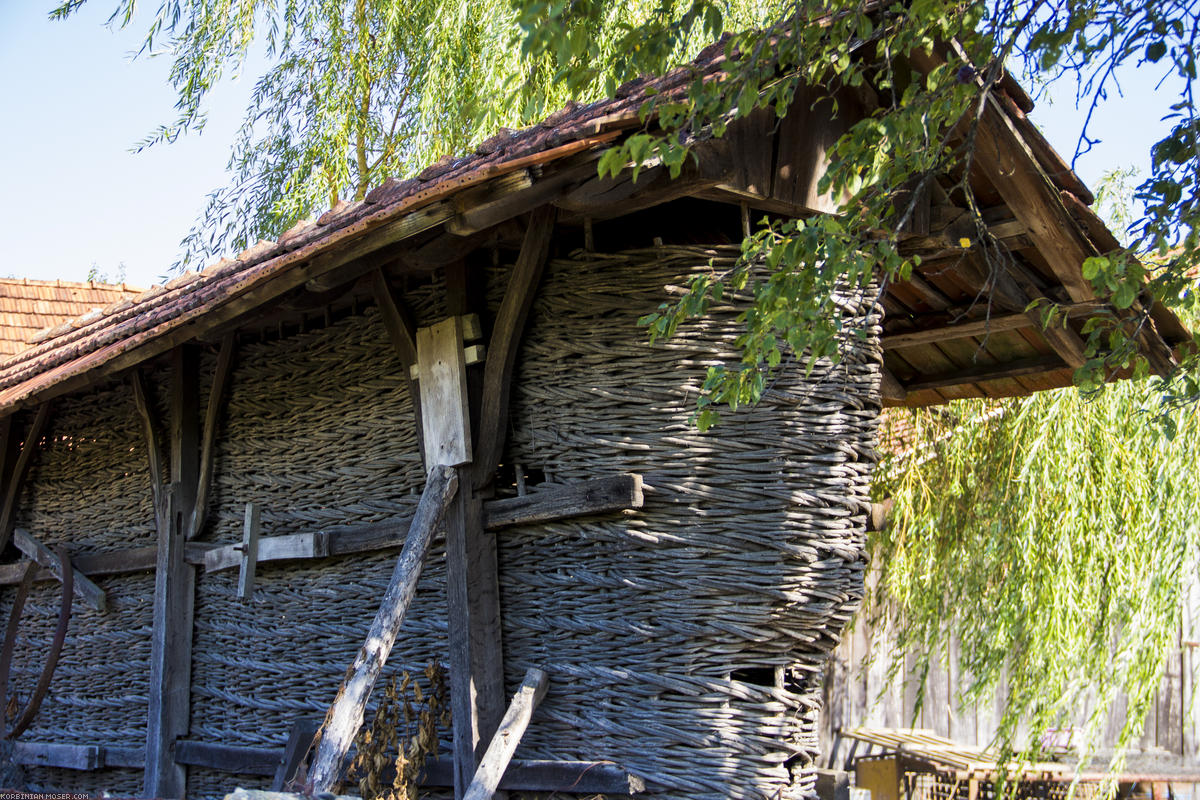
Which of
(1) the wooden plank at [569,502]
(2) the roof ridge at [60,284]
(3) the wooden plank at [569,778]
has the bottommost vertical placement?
(3) the wooden plank at [569,778]

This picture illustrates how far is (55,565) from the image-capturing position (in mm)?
6531

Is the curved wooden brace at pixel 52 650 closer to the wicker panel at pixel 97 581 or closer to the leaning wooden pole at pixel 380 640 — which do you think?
the wicker panel at pixel 97 581

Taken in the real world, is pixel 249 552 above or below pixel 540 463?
below

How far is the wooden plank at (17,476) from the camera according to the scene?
6.86 metres

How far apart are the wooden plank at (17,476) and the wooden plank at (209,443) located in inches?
65.0

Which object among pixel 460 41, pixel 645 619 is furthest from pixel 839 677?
pixel 645 619

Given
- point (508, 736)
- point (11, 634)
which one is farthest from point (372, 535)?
point (11, 634)

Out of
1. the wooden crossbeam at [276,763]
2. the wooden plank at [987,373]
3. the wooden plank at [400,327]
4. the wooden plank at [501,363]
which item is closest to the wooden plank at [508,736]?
the wooden crossbeam at [276,763]

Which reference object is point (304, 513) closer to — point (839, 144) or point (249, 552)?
point (249, 552)

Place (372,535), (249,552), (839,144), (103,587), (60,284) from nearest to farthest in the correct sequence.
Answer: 1. (839,144)
2. (372,535)
3. (249,552)
4. (103,587)
5. (60,284)

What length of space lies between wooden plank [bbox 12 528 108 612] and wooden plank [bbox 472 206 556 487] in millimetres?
2999

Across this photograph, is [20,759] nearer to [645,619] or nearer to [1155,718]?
[645,619]

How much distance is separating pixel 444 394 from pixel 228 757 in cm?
216

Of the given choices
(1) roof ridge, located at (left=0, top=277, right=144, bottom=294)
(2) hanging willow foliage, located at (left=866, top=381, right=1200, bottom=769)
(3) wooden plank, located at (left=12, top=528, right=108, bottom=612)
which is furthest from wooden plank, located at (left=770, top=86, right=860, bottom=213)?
(1) roof ridge, located at (left=0, top=277, right=144, bottom=294)
